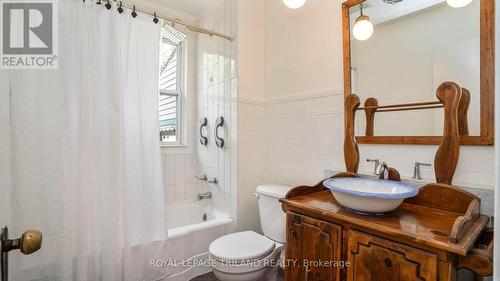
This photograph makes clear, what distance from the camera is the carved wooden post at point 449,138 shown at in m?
1.09

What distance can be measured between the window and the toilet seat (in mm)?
1361

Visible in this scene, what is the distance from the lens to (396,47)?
1.37 m

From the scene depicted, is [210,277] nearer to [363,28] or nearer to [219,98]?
[219,98]

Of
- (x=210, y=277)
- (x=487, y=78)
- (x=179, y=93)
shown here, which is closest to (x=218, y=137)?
(x=179, y=93)

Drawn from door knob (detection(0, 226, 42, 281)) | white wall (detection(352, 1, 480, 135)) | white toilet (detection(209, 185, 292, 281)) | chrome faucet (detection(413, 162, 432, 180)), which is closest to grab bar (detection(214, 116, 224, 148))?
white toilet (detection(209, 185, 292, 281))

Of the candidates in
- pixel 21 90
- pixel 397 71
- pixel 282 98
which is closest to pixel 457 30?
pixel 397 71

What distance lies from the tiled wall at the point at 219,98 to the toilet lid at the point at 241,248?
1.41 ft

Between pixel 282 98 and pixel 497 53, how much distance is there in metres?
1.60

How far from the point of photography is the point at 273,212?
68.4 inches

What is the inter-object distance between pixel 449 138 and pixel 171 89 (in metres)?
2.38

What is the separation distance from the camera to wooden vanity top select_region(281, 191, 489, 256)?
2.54ft

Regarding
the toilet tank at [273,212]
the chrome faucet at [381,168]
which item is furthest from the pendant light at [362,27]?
the toilet tank at [273,212]

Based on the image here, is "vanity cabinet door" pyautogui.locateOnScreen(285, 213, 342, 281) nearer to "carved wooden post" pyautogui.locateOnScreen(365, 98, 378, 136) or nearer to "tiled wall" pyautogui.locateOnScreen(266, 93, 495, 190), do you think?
"tiled wall" pyautogui.locateOnScreen(266, 93, 495, 190)

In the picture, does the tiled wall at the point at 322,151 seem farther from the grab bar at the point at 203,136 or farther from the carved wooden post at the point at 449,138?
the grab bar at the point at 203,136
